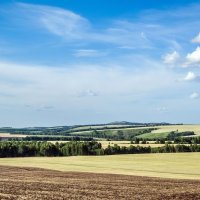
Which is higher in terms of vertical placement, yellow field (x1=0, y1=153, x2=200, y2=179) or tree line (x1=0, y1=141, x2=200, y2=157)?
tree line (x1=0, y1=141, x2=200, y2=157)

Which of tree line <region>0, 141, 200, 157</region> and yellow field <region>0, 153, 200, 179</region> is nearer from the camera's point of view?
yellow field <region>0, 153, 200, 179</region>

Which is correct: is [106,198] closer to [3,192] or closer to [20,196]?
[20,196]

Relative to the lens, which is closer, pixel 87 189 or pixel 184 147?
pixel 87 189

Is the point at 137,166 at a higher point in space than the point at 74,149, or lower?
lower

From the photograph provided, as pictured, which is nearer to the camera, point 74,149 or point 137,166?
point 137,166

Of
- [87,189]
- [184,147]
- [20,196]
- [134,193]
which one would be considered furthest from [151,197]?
[184,147]

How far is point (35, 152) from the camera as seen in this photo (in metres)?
129

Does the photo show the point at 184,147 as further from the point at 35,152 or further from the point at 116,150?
the point at 35,152

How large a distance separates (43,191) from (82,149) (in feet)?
303

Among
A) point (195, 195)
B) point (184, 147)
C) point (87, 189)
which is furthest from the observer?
point (184, 147)

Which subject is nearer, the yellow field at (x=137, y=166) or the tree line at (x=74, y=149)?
the yellow field at (x=137, y=166)

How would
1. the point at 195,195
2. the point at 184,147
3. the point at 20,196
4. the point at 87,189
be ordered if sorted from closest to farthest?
the point at 20,196
the point at 195,195
the point at 87,189
the point at 184,147

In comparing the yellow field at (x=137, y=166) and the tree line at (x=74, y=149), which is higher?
the tree line at (x=74, y=149)

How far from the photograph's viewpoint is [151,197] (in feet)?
106
